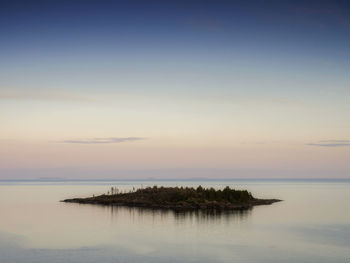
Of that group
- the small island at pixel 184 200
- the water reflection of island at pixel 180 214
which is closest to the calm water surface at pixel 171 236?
the water reflection of island at pixel 180 214

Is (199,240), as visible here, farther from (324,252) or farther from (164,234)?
(324,252)

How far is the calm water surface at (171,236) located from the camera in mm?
33938

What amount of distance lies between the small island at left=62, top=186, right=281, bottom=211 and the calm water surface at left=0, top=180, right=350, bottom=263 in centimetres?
645

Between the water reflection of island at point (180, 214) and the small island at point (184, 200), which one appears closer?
the water reflection of island at point (180, 214)

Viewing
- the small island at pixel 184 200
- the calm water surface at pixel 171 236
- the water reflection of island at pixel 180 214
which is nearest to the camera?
the calm water surface at pixel 171 236

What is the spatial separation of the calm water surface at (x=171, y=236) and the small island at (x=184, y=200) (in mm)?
6450

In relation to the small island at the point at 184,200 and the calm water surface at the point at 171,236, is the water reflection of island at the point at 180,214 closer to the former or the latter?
the calm water surface at the point at 171,236

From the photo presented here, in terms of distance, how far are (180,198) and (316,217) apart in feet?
73.5

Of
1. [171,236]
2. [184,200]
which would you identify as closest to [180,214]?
[184,200]

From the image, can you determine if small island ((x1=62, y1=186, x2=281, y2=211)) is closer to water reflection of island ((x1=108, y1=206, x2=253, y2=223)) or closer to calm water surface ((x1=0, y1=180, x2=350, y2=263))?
water reflection of island ((x1=108, y1=206, x2=253, y2=223))

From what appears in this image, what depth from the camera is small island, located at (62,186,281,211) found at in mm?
70062

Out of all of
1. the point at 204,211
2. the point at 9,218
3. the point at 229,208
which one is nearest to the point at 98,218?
the point at 9,218

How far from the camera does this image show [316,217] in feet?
196

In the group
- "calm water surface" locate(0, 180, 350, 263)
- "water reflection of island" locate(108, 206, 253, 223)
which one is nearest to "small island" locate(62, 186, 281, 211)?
"water reflection of island" locate(108, 206, 253, 223)
